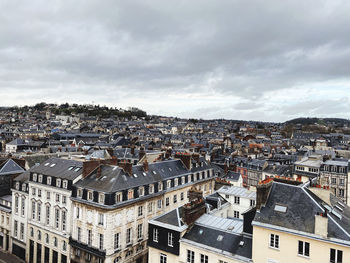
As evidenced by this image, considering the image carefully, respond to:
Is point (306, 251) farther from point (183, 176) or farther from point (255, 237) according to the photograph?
point (183, 176)

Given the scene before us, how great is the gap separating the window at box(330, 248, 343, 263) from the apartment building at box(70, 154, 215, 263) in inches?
665

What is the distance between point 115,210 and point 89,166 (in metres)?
6.03

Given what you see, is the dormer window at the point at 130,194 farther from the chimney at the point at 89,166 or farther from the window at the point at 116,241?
the chimney at the point at 89,166

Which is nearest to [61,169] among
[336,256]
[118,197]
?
[118,197]

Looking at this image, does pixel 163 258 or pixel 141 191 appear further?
pixel 141 191

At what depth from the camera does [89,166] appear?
27.0m

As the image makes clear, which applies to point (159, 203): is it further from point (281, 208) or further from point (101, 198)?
point (281, 208)

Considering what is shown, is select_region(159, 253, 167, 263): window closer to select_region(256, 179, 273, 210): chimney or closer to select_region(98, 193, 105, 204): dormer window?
select_region(98, 193, 105, 204): dormer window

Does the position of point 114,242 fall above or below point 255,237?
below

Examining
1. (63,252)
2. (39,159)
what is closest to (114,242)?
(63,252)

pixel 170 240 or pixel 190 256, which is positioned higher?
pixel 170 240

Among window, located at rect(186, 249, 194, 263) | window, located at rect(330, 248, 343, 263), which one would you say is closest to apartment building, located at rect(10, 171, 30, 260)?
window, located at rect(186, 249, 194, 263)

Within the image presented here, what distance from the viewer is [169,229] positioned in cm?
1977

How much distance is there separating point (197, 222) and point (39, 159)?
34.3 metres
